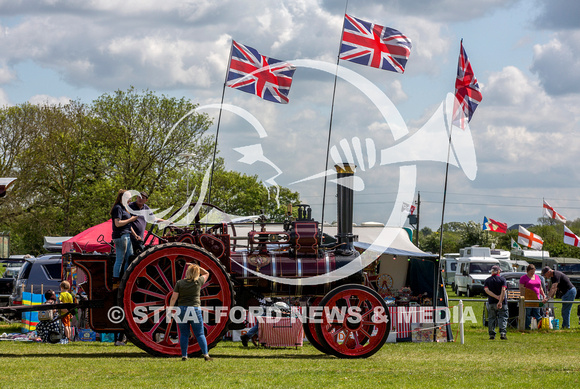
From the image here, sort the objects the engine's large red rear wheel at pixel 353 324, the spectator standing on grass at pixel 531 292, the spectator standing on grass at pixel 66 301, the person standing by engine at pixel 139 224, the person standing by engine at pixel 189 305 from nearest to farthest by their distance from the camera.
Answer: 1. the person standing by engine at pixel 189 305
2. the person standing by engine at pixel 139 224
3. the engine's large red rear wheel at pixel 353 324
4. the spectator standing on grass at pixel 66 301
5. the spectator standing on grass at pixel 531 292

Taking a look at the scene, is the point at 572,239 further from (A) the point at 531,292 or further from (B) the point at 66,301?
(B) the point at 66,301

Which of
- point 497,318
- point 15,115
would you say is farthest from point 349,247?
point 15,115

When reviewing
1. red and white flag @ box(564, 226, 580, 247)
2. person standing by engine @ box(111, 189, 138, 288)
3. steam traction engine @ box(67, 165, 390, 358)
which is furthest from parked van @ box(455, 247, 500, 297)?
person standing by engine @ box(111, 189, 138, 288)

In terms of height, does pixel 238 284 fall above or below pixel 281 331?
above

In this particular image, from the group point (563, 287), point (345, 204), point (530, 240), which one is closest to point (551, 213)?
point (530, 240)

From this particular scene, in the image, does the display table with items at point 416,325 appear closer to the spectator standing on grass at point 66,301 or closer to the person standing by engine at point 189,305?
the person standing by engine at point 189,305

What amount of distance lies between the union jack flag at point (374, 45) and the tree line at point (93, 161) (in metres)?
19.0

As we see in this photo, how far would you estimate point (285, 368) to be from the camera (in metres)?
10.3

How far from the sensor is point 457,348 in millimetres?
14641

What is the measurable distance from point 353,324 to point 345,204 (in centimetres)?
200

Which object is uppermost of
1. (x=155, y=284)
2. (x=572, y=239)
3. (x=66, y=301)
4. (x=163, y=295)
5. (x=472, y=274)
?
(x=572, y=239)

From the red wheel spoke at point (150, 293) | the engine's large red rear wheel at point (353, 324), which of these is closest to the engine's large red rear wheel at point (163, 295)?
the red wheel spoke at point (150, 293)

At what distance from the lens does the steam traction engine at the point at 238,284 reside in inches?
436

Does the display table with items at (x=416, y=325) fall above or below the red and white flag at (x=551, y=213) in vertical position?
below
